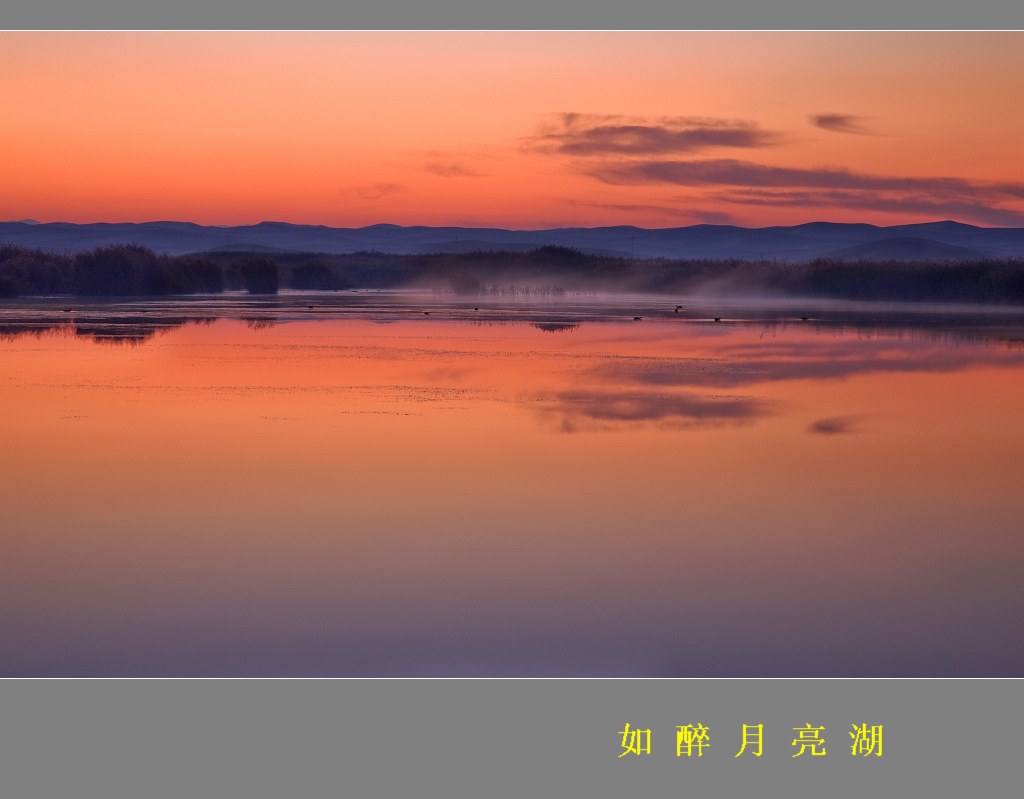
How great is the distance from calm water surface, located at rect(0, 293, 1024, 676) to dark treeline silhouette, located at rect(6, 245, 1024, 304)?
24.2 meters

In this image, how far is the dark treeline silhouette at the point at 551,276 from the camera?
37.3 metres

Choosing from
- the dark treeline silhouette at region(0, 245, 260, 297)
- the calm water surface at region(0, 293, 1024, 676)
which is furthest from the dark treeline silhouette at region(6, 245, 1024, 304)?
the calm water surface at region(0, 293, 1024, 676)

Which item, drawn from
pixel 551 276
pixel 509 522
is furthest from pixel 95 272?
pixel 509 522

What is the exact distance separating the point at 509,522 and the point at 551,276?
157 feet

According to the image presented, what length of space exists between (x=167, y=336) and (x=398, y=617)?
16627mm

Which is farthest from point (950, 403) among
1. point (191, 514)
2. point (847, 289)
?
point (847, 289)

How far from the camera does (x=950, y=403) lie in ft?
40.8

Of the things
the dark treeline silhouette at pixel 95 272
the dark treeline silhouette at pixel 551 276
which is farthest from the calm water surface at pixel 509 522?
the dark treeline silhouette at pixel 95 272

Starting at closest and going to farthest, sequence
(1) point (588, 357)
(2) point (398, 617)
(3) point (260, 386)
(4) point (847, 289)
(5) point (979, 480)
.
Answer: (2) point (398, 617) → (5) point (979, 480) → (3) point (260, 386) → (1) point (588, 357) → (4) point (847, 289)

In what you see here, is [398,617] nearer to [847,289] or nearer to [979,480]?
[979,480]

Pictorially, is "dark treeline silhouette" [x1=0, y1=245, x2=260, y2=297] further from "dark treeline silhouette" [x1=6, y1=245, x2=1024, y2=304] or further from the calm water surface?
the calm water surface

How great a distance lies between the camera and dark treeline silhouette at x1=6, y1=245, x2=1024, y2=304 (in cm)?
3731

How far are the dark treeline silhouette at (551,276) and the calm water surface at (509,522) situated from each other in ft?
79.3

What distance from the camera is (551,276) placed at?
5431 centimetres
